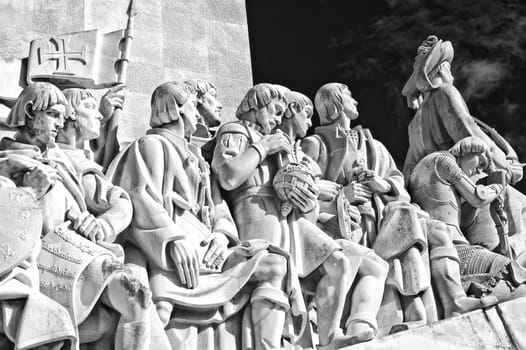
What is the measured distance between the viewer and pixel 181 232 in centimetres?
994

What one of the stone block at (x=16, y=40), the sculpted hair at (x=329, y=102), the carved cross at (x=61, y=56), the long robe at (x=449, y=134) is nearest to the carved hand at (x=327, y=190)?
the sculpted hair at (x=329, y=102)

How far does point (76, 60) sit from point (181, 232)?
2.09 m

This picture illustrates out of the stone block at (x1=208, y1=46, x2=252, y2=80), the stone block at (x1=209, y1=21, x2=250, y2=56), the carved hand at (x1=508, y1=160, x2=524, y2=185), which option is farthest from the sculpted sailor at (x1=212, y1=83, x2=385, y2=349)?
the carved hand at (x1=508, y1=160, x2=524, y2=185)

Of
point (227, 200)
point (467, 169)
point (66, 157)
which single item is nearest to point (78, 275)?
point (66, 157)

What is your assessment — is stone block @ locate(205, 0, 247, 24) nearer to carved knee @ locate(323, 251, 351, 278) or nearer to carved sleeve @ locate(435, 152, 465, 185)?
carved sleeve @ locate(435, 152, 465, 185)

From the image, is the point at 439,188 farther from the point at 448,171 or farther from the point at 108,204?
the point at 108,204

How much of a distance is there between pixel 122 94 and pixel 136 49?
1.84m

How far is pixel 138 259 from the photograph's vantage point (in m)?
9.88

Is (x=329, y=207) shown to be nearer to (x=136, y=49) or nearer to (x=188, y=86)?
(x=188, y=86)

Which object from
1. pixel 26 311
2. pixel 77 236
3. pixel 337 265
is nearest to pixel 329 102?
pixel 337 265

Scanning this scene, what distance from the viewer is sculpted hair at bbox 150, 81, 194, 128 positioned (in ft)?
35.1

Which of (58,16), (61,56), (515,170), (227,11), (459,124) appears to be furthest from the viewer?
(227,11)

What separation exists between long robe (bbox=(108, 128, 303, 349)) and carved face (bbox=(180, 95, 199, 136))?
0.25 m

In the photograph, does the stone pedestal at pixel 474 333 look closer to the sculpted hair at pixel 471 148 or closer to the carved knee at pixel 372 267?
the carved knee at pixel 372 267
